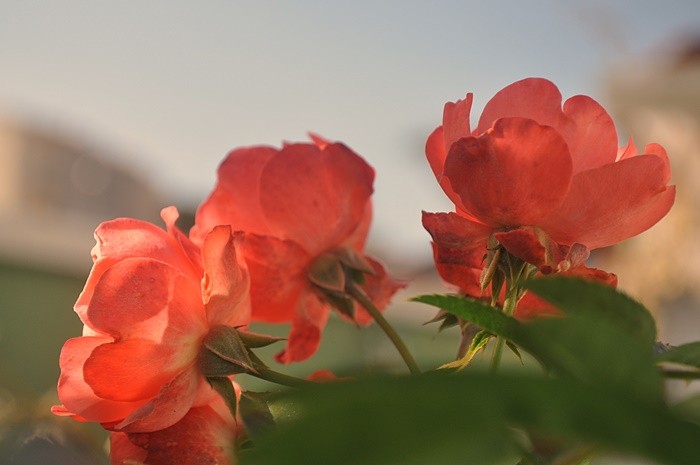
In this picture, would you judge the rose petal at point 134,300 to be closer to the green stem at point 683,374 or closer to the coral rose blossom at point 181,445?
the coral rose blossom at point 181,445

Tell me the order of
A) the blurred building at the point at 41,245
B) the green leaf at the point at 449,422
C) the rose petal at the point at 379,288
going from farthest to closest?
the blurred building at the point at 41,245 → the rose petal at the point at 379,288 → the green leaf at the point at 449,422

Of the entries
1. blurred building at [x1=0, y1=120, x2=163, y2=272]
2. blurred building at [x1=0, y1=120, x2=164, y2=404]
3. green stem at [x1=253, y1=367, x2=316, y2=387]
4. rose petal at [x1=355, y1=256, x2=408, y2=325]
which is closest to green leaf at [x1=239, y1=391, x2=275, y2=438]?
green stem at [x1=253, y1=367, x2=316, y2=387]

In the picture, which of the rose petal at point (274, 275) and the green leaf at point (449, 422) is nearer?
the green leaf at point (449, 422)

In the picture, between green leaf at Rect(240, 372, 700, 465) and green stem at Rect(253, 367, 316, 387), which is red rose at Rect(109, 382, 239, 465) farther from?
green leaf at Rect(240, 372, 700, 465)

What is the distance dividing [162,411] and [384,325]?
→ 0.08 m

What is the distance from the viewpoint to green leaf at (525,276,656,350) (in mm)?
141

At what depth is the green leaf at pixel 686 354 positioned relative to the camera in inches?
6.9

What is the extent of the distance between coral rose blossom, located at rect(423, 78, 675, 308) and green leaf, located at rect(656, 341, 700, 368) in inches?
2.3

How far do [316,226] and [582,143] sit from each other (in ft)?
0.34

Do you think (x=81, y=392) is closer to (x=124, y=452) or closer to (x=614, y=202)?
(x=124, y=452)

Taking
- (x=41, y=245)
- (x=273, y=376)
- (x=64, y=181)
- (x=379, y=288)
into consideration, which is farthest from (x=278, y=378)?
(x=64, y=181)

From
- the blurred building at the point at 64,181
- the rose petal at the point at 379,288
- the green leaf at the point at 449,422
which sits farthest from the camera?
the blurred building at the point at 64,181

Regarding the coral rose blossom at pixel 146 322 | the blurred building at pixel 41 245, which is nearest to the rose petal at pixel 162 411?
the coral rose blossom at pixel 146 322

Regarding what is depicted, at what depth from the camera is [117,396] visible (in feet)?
0.79
